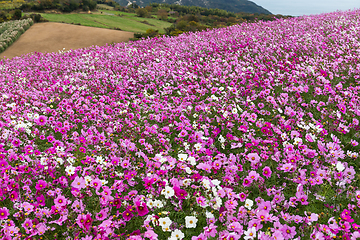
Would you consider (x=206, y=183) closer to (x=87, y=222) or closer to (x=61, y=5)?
(x=87, y=222)

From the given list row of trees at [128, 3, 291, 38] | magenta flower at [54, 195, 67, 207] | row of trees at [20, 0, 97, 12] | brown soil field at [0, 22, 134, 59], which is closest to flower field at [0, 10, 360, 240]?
magenta flower at [54, 195, 67, 207]

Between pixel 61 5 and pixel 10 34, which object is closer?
pixel 10 34

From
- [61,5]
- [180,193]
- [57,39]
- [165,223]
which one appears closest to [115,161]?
[180,193]

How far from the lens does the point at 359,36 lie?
10.8m

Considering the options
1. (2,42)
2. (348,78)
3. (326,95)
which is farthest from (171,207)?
(2,42)

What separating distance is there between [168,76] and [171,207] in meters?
5.39

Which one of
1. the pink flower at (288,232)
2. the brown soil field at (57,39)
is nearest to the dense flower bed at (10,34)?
the brown soil field at (57,39)

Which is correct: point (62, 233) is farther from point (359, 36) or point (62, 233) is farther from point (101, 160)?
point (359, 36)

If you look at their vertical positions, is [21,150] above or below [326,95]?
below

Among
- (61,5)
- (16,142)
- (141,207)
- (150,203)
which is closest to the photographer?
(141,207)

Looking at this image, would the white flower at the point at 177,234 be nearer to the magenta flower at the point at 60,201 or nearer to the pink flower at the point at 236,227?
the pink flower at the point at 236,227

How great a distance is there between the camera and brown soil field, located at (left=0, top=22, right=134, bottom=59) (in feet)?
74.3

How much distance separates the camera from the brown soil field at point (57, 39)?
74.3 ft

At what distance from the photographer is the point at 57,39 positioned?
1014 inches
